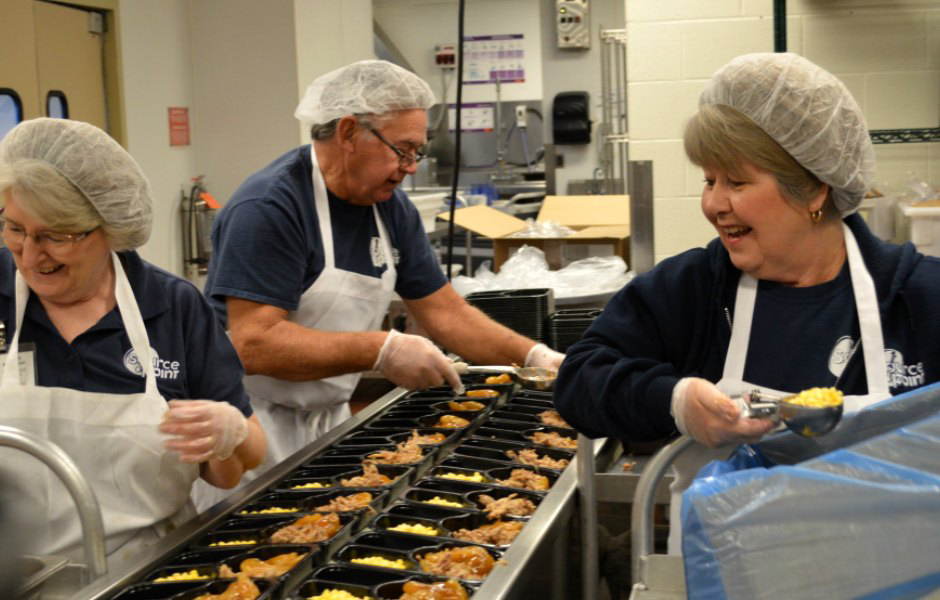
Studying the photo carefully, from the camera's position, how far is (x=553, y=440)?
250cm

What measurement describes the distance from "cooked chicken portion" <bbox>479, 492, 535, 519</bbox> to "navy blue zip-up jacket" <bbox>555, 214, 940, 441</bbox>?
0.32 metres

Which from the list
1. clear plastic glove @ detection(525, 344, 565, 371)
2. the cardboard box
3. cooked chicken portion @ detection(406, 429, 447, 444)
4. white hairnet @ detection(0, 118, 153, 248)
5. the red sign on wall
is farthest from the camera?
the red sign on wall

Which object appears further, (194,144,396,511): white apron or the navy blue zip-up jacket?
(194,144,396,511): white apron

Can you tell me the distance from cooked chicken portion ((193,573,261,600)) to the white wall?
4.20 meters

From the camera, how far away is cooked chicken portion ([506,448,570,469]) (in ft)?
7.66

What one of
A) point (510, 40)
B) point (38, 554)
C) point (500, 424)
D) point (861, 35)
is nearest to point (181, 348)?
point (38, 554)

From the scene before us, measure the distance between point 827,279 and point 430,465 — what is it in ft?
3.22

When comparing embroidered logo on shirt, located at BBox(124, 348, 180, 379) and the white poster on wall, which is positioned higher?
the white poster on wall

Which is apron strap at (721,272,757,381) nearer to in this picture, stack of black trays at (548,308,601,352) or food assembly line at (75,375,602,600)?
food assembly line at (75,375,602,600)

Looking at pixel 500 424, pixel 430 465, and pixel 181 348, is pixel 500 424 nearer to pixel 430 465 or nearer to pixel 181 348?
Result: pixel 430 465

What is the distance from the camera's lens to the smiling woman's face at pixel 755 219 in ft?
5.41

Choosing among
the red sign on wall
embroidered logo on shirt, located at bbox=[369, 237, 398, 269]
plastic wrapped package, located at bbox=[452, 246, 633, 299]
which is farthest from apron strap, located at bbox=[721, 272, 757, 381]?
the red sign on wall

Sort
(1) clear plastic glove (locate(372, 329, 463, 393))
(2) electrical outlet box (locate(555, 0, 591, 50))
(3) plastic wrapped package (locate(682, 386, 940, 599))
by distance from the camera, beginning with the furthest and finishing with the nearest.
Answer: (2) electrical outlet box (locate(555, 0, 591, 50))
(1) clear plastic glove (locate(372, 329, 463, 393))
(3) plastic wrapped package (locate(682, 386, 940, 599))

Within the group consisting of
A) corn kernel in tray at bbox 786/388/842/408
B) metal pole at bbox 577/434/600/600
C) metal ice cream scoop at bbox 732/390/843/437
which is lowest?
metal pole at bbox 577/434/600/600
